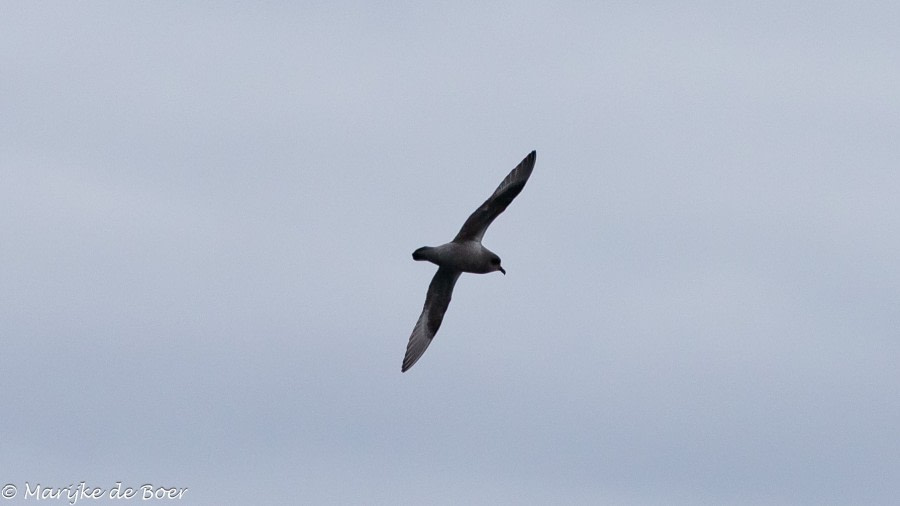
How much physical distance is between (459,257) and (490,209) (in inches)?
55.3

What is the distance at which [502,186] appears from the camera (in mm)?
34969

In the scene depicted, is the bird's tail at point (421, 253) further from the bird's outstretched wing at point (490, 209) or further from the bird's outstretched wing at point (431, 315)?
the bird's outstretched wing at point (431, 315)

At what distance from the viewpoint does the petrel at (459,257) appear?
1323 inches

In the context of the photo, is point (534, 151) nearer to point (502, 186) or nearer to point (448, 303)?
point (502, 186)

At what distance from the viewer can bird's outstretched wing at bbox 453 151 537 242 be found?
112 feet

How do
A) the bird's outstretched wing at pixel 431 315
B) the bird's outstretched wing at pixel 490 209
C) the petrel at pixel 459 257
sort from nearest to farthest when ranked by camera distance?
1. the petrel at pixel 459 257
2. the bird's outstretched wing at pixel 490 209
3. the bird's outstretched wing at pixel 431 315

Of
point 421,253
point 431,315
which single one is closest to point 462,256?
point 421,253

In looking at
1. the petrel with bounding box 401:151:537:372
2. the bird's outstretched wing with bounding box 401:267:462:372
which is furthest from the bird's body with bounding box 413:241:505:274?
the bird's outstretched wing with bounding box 401:267:462:372

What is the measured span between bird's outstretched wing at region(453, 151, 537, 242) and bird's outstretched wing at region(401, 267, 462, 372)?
4.98 ft

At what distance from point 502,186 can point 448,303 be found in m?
3.10

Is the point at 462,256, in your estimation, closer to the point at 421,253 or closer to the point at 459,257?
the point at 459,257

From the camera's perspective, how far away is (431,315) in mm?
35969

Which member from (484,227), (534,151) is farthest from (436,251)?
(534,151)

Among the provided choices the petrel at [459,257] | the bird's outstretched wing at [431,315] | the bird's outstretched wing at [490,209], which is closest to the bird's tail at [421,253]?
the petrel at [459,257]
